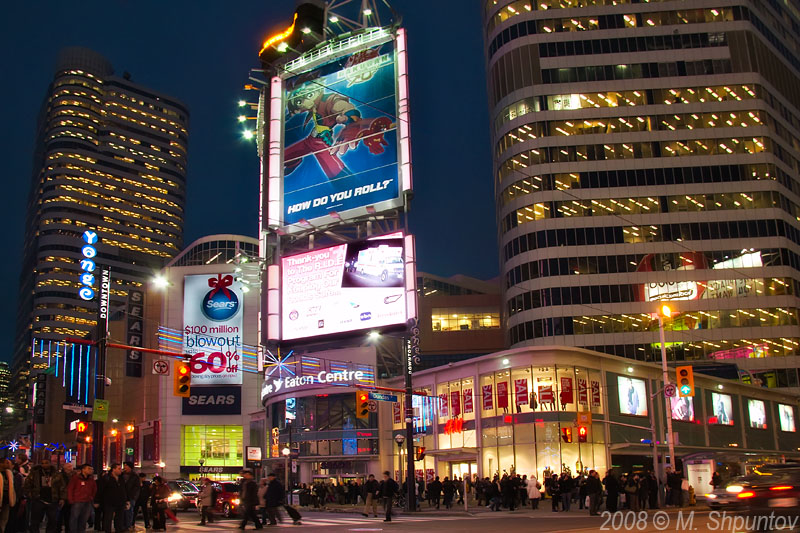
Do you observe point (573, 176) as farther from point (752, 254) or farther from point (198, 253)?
point (198, 253)

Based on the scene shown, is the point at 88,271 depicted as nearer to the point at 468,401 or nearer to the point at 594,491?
the point at 468,401

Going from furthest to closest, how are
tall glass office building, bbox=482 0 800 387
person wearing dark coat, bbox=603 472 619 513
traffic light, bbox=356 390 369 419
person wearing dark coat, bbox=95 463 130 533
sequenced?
tall glass office building, bbox=482 0 800 387
traffic light, bbox=356 390 369 419
person wearing dark coat, bbox=603 472 619 513
person wearing dark coat, bbox=95 463 130 533

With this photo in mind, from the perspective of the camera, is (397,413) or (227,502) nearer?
(227,502)

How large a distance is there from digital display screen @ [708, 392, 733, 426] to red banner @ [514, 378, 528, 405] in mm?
17385

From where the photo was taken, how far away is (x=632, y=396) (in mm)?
49750

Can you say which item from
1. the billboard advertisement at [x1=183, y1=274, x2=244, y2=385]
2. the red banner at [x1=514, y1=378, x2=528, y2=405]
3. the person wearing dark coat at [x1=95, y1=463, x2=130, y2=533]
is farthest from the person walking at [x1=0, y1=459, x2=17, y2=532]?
the billboard advertisement at [x1=183, y1=274, x2=244, y2=385]

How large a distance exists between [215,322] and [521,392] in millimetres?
46399

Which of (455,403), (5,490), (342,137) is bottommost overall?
(5,490)

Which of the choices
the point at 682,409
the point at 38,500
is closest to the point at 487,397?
the point at 682,409

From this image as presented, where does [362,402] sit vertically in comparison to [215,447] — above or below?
above

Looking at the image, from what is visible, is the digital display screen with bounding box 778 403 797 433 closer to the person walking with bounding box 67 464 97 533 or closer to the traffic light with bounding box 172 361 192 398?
the traffic light with bounding box 172 361 192 398

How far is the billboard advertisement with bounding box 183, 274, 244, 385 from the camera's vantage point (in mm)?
83375

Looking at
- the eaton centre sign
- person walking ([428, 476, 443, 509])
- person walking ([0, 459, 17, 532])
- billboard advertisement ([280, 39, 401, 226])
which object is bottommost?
person walking ([428, 476, 443, 509])

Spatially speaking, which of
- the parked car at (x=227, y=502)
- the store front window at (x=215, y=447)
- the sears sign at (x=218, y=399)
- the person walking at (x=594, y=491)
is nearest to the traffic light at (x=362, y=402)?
the parked car at (x=227, y=502)
